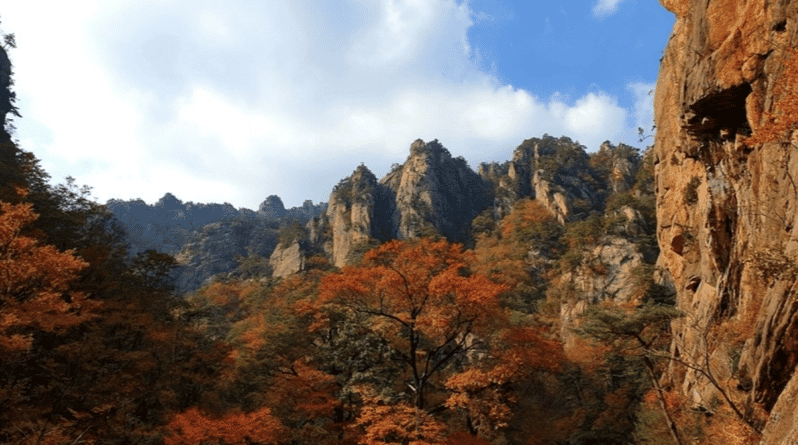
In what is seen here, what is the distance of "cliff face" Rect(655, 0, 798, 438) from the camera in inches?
363

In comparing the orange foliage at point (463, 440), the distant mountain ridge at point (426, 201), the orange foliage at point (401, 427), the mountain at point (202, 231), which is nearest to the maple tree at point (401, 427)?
the orange foliage at point (401, 427)

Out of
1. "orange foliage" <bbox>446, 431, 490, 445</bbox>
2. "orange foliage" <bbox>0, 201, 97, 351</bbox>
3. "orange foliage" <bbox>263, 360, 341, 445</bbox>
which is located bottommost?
"orange foliage" <bbox>446, 431, 490, 445</bbox>

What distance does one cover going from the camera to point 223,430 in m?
14.2

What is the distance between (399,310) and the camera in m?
17.9

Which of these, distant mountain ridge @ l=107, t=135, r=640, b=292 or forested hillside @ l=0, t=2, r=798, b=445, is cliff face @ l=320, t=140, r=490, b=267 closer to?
distant mountain ridge @ l=107, t=135, r=640, b=292

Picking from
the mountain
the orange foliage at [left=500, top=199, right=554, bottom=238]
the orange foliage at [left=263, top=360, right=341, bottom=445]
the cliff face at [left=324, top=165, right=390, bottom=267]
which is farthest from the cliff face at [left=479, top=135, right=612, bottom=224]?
the orange foliage at [left=263, top=360, right=341, bottom=445]

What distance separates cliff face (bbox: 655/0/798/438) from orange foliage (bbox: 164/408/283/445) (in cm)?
1443

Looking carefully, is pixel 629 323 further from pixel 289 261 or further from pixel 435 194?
pixel 435 194

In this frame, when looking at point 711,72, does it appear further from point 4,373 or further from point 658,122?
point 4,373

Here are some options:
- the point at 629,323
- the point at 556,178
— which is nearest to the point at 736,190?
the point at 629,323

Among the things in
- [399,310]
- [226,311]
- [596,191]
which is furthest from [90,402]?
[596,191]

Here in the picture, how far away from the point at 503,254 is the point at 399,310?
3874 cm

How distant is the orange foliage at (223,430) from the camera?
43.7 feet

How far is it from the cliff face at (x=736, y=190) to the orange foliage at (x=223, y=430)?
14.4 m
